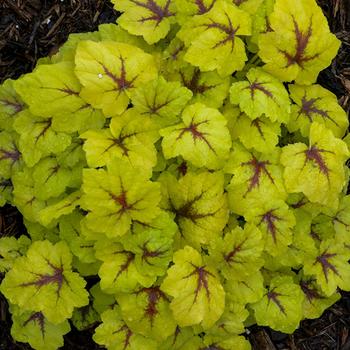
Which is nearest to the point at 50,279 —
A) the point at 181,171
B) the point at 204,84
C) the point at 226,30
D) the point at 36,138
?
the point at 36,138

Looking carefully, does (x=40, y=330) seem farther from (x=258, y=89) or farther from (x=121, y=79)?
(x=258, y=89)

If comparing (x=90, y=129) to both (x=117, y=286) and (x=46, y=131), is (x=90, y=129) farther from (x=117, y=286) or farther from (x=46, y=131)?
(x=117, y=286)

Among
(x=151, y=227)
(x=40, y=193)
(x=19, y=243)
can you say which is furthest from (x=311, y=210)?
(x=19, y=243)

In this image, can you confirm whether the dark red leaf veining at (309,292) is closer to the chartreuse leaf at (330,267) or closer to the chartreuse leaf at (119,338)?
the chartreuse leaf at (330,267)

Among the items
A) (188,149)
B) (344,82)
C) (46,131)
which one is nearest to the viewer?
(188,149)

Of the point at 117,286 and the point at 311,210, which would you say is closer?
the point at 117,286

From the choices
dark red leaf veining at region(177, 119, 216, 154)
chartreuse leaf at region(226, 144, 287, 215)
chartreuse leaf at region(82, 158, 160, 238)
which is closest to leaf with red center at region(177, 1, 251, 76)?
dark red leaf veining at region(177, 119, 216, 154)

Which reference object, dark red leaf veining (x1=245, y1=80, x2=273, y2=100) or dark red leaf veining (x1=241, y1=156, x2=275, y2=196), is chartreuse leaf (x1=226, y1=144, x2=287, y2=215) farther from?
dark red leaf veining (x1=245, y1=80, x2=273, y2=100)
